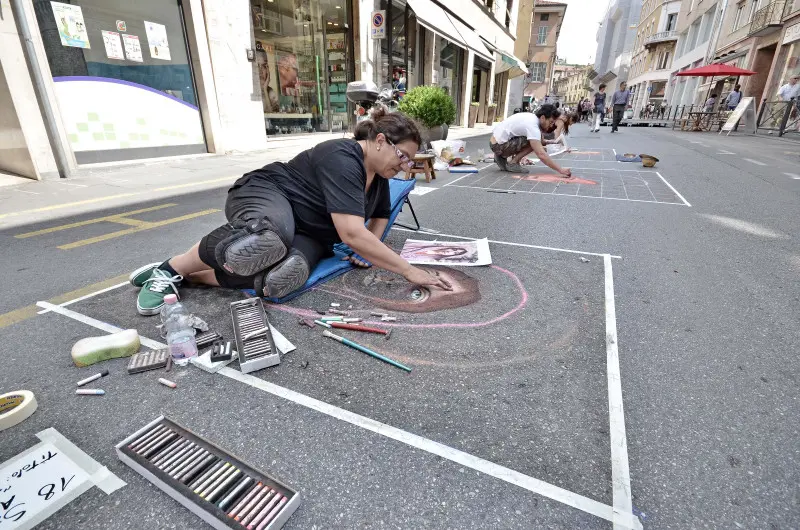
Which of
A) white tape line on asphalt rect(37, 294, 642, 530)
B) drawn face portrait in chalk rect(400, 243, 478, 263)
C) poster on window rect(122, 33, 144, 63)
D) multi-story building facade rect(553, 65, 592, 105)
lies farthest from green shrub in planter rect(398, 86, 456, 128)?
multi-story building facade rect(553, 65, 592, 105)

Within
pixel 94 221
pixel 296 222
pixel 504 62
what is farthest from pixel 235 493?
pixel 504 62

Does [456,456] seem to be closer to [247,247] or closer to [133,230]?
[247,247]

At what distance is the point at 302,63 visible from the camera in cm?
967

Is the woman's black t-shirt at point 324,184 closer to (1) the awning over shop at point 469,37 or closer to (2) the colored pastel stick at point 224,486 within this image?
(2) the colored pastel stick at point 224,486

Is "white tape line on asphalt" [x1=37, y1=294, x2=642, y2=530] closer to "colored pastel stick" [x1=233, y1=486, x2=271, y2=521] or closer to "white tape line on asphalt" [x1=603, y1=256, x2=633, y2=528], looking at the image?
"white tape line on asphalt" [x1=603, y1=256, x2=633, y2=528]

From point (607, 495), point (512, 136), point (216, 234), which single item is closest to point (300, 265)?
point (216, 234)

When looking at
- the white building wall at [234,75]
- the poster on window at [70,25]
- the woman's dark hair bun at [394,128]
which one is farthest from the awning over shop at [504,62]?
the woman's dark hair bun at [394,128]

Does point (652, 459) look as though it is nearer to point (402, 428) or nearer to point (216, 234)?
point (402, 428)

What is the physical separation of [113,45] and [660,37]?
49.2 metres

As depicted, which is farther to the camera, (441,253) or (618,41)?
(618,41)

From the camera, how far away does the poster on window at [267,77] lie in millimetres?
8487

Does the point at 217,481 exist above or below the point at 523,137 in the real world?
below

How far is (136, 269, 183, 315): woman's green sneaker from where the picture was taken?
78.6 inches

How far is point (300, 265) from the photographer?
204 centimetres
